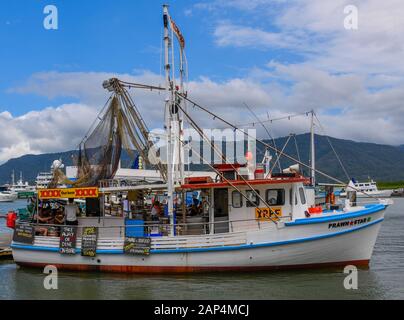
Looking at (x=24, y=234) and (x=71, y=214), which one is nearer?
(x=71, y=214)

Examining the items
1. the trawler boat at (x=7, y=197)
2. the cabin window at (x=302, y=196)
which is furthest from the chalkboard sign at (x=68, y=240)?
the trawler boat at (x=7, y=197)

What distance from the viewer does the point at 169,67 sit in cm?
1791

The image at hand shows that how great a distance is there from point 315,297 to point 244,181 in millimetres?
4527

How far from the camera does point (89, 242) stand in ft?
59.0

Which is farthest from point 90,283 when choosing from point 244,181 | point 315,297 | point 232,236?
point 315,297

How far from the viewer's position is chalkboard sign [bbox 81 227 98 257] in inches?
705

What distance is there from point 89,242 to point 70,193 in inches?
75.6

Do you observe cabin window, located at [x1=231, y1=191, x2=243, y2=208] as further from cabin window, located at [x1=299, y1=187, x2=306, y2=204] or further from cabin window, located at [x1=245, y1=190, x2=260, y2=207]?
cabin window, located at [x1=299, y1=187, x2=306, y2=204]

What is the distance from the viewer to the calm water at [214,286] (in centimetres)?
1501

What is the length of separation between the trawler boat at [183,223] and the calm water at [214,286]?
1.46ft

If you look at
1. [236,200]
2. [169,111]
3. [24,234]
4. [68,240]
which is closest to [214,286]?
[236,200]

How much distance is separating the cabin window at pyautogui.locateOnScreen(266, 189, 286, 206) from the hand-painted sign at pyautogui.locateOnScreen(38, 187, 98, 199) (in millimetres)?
6147

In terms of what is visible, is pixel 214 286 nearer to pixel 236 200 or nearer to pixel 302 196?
pixel 236 200
